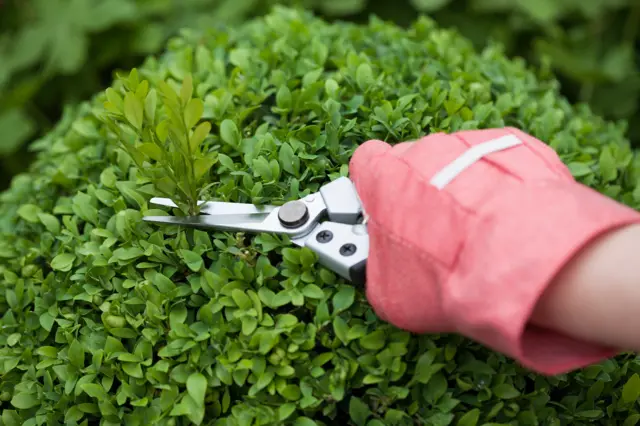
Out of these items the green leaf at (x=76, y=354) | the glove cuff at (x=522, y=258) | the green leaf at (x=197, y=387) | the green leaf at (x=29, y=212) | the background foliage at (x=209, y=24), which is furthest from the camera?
the background foliage at (x=209, y=24)

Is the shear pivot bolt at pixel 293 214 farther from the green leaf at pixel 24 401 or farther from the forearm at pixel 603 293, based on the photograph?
the green leaf at pixel 24 401

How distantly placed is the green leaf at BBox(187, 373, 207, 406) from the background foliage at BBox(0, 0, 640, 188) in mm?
1587

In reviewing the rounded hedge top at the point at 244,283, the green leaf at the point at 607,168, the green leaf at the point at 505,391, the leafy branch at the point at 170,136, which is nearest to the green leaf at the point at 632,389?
the rounded hedge top at the point at 244,283

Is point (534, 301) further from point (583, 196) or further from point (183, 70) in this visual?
point (183, 70)

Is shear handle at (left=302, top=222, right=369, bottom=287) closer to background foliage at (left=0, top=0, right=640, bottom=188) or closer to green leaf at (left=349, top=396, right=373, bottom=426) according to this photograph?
green leaf at (left=349, top=396, right=373, bottom=426)

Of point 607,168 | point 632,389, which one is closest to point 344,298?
point 632,389

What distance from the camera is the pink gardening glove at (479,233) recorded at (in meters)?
0.87

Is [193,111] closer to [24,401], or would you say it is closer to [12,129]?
[24,401]

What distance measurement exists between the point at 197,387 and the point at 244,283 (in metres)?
0.17

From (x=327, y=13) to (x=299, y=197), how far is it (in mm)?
1463

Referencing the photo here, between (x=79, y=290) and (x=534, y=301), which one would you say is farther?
(x=79, y=290)

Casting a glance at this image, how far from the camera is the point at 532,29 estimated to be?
2.59m

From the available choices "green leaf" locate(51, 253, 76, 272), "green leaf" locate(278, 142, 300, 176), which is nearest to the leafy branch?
"green leaf" locate(278, 142, 300, 176)

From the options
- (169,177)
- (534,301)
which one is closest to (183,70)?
(169,177)
